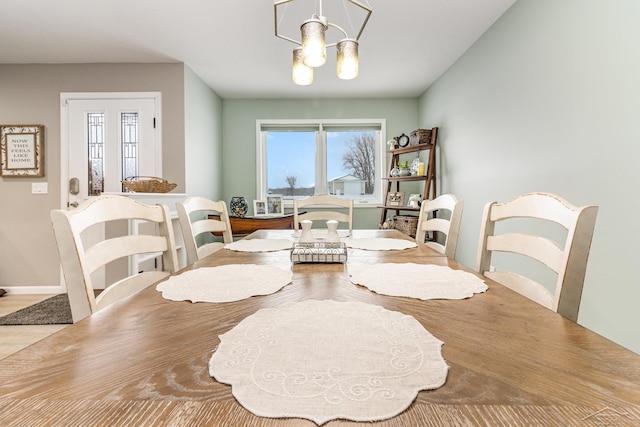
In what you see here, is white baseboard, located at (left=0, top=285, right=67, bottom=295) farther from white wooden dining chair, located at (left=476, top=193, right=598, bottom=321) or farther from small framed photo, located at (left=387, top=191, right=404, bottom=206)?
white wooden dining chair, located at (left=476, top=193, right=598, bottom=321)

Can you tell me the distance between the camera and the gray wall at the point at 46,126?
3.45 m

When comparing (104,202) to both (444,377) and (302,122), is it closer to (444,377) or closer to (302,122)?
(444,377)

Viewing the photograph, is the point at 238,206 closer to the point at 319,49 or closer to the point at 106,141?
the point at 106,141

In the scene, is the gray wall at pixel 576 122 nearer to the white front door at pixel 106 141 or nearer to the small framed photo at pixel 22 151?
the white front door at pixel 106 141

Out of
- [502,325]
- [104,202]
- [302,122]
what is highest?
[302,122]

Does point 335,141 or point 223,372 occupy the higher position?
point 335,141

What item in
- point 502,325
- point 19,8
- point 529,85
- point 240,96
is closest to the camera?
point 502,325

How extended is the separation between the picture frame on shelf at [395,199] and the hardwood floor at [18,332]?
140 inches

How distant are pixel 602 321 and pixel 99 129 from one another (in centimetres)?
450

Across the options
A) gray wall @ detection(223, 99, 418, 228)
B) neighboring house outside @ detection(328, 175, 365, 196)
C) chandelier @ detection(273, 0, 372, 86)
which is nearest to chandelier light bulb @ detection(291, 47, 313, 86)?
chandelier @ detection(273, 0, 372, 86)

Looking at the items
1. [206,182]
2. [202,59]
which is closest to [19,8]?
[202,59]

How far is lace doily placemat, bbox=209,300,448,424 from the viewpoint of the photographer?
366 millimetres

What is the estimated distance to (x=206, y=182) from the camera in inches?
161

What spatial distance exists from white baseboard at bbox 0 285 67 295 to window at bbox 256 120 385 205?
264 centimetres
